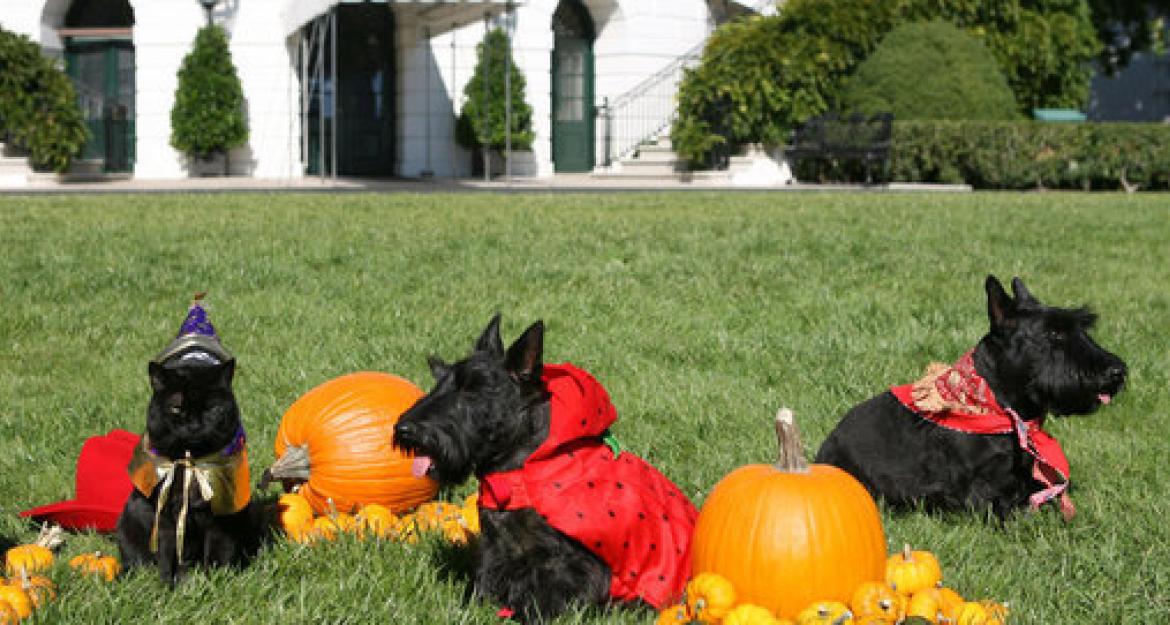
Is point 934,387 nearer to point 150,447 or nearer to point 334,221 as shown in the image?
point 150,447

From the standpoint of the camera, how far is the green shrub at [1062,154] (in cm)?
2138

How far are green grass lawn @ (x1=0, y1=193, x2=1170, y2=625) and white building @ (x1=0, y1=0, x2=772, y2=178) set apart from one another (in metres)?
12.0

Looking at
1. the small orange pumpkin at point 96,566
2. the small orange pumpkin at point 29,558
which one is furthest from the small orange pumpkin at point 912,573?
the small orange pumpkin at point 29,558

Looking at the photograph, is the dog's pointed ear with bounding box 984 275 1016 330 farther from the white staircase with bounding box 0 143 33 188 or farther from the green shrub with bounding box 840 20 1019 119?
the white staircase with bounding box 0 143 33 188

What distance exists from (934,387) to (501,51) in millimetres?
24161

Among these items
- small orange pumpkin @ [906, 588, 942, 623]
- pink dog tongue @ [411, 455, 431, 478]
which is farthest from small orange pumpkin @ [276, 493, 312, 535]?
small orange pumpkin @ [906, 588, 942, 623]

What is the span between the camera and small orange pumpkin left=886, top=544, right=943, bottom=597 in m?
3.26

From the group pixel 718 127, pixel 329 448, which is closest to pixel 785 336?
pixel 329 448

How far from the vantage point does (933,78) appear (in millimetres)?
24234

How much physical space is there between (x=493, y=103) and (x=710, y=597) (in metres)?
24.6

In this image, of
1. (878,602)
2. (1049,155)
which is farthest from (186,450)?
(1049,155)

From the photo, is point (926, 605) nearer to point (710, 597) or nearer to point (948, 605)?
point (948, 605)

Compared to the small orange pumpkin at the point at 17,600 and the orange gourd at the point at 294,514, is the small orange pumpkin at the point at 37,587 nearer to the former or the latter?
the small orange pumpkin at the point at 17,600

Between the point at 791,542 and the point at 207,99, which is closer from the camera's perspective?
the point at 791,542
